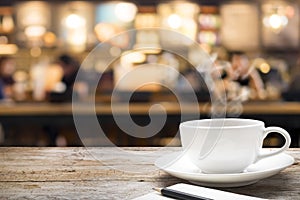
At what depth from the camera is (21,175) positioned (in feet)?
2.65

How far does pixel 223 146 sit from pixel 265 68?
12.3 feet

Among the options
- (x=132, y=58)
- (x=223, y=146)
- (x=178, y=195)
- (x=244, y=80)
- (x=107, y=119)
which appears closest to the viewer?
(x=178, y=195)

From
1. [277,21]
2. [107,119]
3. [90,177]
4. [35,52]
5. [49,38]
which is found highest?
[277,21]

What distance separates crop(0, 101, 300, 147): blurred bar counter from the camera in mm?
3357

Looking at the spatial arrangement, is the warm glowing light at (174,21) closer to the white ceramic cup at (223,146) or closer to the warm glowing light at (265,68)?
the warm glowing light at (265,68)

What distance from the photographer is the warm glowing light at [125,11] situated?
14.6 feet

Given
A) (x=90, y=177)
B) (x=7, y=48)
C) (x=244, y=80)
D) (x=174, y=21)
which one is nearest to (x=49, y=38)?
(x=7, y=48)

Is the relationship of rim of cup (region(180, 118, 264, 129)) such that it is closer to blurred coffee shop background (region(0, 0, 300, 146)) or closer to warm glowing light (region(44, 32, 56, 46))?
blurred coffee shop background (region(0, 0, 300, 146))

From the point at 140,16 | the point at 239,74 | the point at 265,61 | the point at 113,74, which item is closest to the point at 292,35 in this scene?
the point at 265,61

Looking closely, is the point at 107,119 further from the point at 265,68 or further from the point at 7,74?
the point at 265,68

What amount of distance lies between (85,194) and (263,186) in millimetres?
244

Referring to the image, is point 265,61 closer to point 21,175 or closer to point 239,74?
point 239,74

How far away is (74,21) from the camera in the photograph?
451cm

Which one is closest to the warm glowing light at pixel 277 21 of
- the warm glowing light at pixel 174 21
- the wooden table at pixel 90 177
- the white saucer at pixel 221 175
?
the warm glowing light at pixel 174 21
